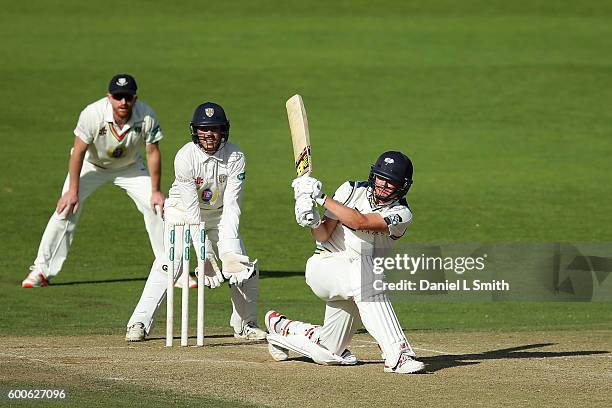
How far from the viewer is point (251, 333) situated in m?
10.7

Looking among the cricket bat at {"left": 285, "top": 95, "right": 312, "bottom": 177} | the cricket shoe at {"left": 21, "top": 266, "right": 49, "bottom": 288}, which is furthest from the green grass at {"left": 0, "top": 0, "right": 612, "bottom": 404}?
the cricket bat at {"left": 285, "top": 95, "right": 312, "bottom": 177}

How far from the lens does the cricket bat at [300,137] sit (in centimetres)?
912

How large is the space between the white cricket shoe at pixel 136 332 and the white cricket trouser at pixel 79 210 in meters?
3.03

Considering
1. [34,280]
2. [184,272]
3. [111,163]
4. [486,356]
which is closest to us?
[486,356]

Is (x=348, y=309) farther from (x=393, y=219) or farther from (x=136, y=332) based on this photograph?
(x=136, y=332)

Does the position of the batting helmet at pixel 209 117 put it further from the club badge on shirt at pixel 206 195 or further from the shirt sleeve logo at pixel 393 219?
the shirt sleeve logo at pixel 393 219

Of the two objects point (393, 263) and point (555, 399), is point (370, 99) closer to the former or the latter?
point (393, 263)

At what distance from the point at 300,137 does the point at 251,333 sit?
214 cm

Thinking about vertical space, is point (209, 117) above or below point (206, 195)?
above

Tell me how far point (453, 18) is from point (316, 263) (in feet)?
85.8

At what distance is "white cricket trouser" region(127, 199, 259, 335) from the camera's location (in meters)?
10.3

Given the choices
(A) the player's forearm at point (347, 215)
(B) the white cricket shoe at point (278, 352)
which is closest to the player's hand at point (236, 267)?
(B) the white cricket shoe at point (278, 352)

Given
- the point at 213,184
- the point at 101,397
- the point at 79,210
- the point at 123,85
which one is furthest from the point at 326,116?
the point at 101,397

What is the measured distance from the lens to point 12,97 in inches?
1032
